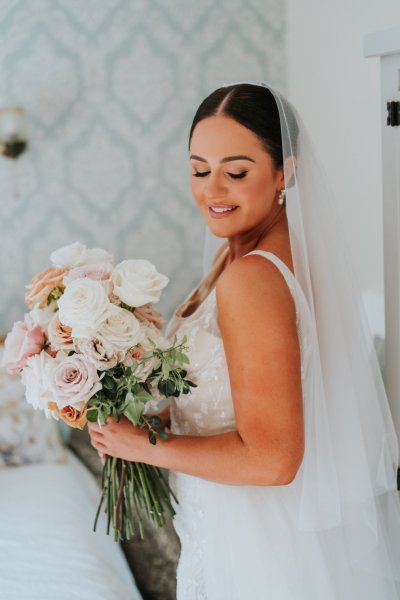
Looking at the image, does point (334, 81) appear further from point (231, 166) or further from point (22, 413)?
point (22, 413)

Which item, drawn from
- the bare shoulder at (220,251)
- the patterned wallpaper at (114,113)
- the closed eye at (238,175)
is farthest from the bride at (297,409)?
the patterned wallpaper at (114,113)

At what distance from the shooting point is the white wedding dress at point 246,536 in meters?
1.38

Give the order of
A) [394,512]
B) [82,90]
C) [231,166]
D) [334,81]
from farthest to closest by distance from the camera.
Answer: [82,90] → [334,81] → [394,512] → [231,166]

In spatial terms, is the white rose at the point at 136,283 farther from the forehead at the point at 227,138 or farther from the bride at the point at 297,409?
the forehead at the point at 227,138

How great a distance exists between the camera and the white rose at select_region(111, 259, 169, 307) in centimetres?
138

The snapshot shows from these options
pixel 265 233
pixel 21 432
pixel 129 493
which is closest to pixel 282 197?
pixel 265 233

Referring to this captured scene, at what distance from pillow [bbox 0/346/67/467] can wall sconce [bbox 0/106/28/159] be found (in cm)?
95

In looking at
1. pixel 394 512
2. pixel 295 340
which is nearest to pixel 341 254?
pixel 295 340

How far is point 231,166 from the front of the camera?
4.58 feet

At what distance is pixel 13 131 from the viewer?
2.80 metres

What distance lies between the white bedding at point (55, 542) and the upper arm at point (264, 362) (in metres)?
0.92

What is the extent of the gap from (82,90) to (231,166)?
68.0 inches

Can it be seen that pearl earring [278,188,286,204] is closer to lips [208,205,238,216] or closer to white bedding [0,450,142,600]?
lips [208,205,238,216]

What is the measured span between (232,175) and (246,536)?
782 millimetres
